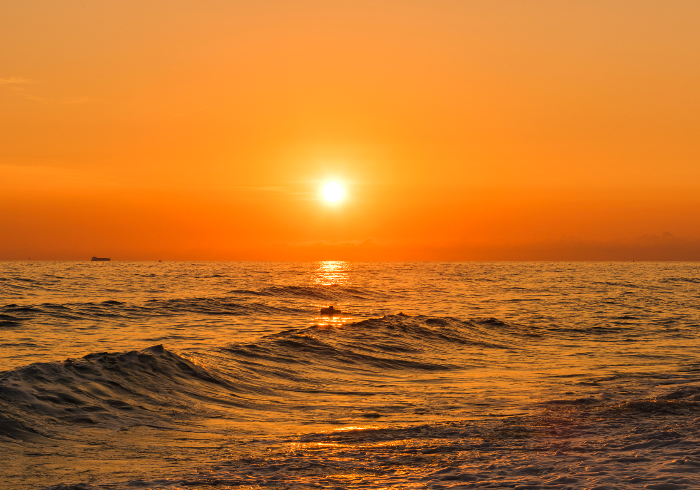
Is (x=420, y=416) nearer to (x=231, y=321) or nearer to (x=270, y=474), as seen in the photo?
(x=270, y=474)

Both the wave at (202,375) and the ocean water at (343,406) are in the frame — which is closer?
the ocean water at (343,406)

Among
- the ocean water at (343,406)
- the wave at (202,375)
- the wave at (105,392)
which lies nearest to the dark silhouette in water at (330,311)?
the ocean water at (343,406)

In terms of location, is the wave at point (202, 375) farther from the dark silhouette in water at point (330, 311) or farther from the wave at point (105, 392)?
the dark silhouette in water at point (330, 311)

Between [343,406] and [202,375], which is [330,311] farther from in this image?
[343,406]

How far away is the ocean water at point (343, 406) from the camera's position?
779 cm

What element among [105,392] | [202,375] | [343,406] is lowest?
[343,406]

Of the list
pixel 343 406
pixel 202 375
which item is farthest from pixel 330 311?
pixel 343 406

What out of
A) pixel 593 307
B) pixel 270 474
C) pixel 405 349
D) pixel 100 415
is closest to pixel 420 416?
pixel 270 474

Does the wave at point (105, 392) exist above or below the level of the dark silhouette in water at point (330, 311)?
below

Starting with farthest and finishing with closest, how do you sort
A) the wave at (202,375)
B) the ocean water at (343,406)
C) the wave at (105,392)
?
the wave at (202,375) < the wave at (105,392) < the ocean water at (343,406)

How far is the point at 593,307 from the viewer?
143 ft

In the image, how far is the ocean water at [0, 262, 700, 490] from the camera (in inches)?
307

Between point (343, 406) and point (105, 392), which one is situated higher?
point (105, 392)

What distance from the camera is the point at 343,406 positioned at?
13250 mm
